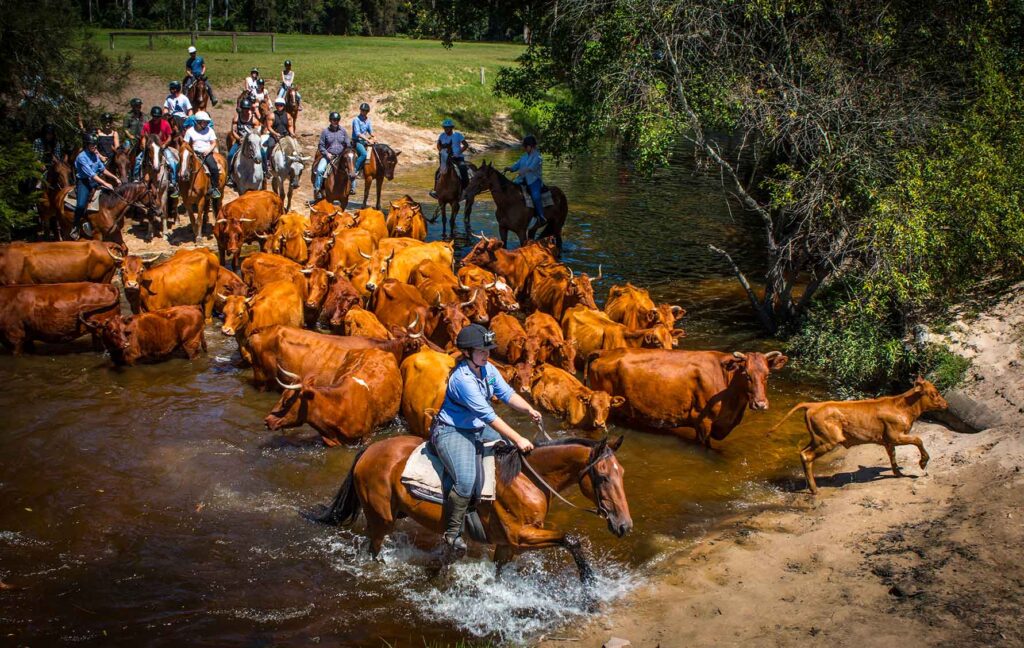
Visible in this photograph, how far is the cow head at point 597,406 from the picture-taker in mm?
11453

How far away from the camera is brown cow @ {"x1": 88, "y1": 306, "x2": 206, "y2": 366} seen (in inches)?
543

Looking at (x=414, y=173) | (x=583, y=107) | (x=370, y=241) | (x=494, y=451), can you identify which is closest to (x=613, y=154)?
(x=414, y=173)

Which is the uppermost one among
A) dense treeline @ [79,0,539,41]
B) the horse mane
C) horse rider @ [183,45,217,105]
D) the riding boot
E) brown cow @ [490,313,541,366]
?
dense treeline @ [79,0,539,41]

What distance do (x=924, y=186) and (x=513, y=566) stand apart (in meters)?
9.13

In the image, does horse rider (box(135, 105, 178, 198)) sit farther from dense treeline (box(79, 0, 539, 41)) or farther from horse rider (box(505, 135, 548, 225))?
dense treeline (box(79, 0, 539, 41))

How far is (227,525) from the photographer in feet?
31.8

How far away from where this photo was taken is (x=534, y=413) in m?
7.93

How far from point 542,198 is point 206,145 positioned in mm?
8380

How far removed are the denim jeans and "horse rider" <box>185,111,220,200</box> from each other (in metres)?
15.6

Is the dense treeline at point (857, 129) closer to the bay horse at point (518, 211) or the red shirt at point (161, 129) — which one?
the bay horse at point (518, 211)

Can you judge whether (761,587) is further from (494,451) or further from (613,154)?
(613,154)

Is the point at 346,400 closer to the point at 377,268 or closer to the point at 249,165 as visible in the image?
the point at 377,268

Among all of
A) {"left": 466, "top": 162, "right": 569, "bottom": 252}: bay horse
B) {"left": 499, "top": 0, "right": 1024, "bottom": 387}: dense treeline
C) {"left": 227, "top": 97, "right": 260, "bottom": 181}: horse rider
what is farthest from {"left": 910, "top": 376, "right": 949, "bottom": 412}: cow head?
{"left": 227, "top": 97, "right": 260, "bottom": 181}: horse rider

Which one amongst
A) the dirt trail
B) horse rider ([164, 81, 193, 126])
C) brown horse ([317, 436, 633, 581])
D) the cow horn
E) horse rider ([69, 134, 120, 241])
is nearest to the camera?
the dirt trail
